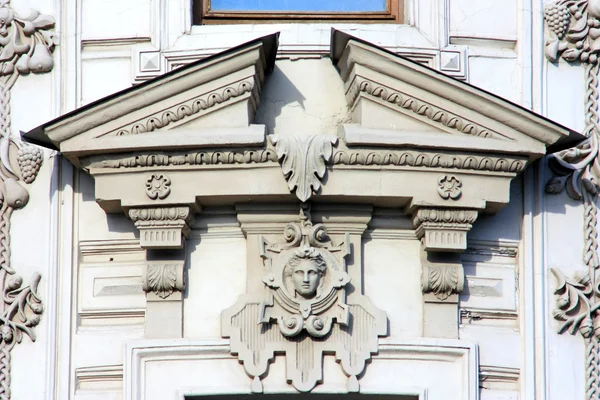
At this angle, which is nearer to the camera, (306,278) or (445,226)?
(306,278)

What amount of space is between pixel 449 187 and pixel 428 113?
395 millimetres

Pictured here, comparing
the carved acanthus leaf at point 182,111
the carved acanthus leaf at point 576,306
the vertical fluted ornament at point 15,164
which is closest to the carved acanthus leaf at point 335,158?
the carved acanthus leaf at point 182,111

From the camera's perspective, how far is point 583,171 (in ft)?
29.6

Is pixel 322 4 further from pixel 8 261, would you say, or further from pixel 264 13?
pixel 8 261

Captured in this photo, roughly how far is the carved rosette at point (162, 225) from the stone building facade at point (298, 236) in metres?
0.01

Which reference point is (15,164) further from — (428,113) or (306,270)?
(428,113)

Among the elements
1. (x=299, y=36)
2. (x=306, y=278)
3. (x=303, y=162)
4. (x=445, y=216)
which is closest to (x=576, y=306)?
(x=445, y=216)

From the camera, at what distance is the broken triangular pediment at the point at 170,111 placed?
8.52m

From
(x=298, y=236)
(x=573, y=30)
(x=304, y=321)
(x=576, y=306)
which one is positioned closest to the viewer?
(x=304, y=321)

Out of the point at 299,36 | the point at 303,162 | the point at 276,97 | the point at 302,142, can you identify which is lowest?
the point at 303,162

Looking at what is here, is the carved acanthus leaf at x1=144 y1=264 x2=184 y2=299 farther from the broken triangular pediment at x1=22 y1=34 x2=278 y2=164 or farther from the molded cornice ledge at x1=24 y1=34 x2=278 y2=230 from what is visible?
the broken triangular pediment at x1=22 y1=34 x2=278 y2=164

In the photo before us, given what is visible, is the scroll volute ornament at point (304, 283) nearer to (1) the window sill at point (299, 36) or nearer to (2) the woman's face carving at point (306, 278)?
(2) the woman's face carving at point (306, 278)

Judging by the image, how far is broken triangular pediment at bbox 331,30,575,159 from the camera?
8.53 meters

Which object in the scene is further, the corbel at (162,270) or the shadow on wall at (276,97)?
the shadow on wall at (276,97)
